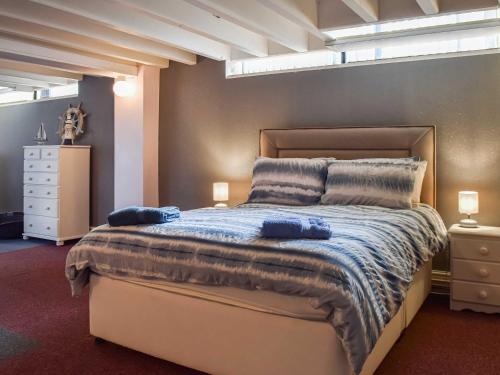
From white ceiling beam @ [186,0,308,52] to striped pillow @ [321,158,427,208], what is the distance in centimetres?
118

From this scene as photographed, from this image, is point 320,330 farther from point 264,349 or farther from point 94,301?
point 94,301

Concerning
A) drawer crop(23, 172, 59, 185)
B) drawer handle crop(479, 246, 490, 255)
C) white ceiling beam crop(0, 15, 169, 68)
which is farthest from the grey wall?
drawer handle crop(479, 246, 490, 255)

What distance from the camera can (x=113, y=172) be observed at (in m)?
5.76

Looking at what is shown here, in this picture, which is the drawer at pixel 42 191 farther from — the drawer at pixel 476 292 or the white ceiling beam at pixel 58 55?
the drawer at pixel 476 292

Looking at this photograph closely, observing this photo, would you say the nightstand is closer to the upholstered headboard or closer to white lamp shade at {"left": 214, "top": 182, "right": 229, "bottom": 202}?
the upholstered headboard

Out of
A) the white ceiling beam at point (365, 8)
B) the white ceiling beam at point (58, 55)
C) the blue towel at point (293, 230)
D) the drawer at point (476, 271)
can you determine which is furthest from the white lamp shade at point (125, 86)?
the drawer at point (476, 271)

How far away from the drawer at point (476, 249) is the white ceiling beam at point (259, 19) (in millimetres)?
2099

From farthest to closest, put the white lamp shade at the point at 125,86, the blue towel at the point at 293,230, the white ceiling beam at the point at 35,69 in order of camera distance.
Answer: the white lamp shade at the point at 125,86 < the white ceiling beam at the point at 35,69 < the blue towel at the point at 293,230

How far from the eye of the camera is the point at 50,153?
18.3ft

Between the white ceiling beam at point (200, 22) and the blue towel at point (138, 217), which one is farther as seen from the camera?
the white ceiling beam at point (200, 22)

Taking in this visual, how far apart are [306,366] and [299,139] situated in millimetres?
2670

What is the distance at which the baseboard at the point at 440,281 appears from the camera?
373cm

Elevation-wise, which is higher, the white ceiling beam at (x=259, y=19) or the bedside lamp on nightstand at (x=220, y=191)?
the white ceiling beam at (x=259, y=19)

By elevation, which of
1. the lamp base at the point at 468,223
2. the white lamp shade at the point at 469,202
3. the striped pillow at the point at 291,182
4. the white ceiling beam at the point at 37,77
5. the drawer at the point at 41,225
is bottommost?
the drawer at the point at 41,225
